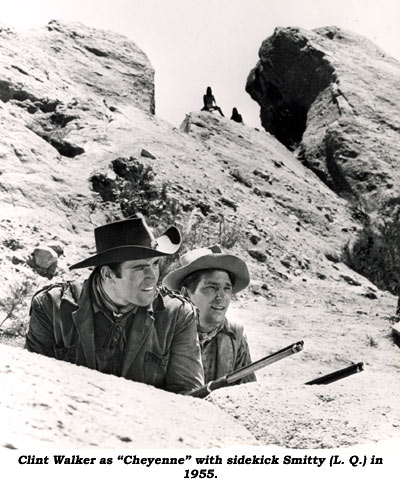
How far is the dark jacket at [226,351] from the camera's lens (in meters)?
3.72

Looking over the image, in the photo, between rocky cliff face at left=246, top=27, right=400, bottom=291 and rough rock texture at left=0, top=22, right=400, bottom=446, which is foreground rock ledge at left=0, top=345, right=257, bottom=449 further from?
rocky cliff face at left=246, top=27, right=400, bottom=291

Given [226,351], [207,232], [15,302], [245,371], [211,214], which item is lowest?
[207,232]

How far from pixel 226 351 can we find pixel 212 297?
32cm

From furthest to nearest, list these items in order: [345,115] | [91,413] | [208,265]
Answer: [345,115] → [208,265] → [91,413]

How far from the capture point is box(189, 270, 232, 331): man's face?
147 inches

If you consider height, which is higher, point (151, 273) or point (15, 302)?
point (151, 273)

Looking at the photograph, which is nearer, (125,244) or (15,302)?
(125,244)

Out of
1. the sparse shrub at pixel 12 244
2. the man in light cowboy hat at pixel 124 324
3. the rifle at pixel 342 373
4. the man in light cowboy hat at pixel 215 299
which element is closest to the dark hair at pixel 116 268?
the man in light cowboy hat at pixel 124 324

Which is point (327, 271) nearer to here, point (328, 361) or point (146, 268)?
point (328, 361)

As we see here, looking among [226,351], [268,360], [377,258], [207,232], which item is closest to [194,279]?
[226,351]

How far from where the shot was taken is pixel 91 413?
2.03m

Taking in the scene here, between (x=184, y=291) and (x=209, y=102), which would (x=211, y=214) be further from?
(x=209, y=102)

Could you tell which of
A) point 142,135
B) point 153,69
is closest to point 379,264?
point 142,135

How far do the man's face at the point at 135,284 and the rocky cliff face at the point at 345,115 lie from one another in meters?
8.59
